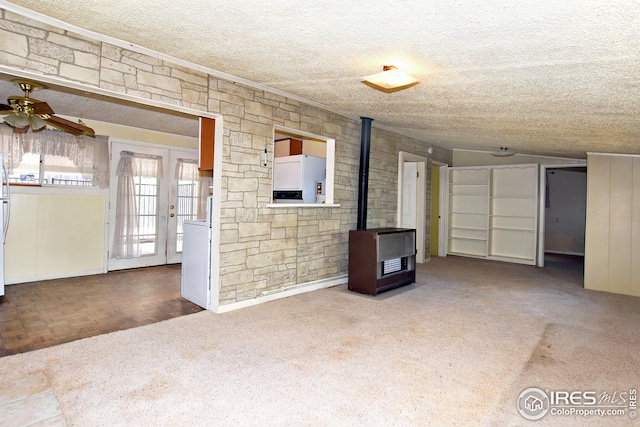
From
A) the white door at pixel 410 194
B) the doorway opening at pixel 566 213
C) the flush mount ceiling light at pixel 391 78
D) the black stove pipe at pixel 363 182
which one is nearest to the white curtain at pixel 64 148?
the black stove pipe at pixel 363 182

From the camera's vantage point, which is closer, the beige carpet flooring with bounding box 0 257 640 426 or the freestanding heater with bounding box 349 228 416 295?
the beige carpet flooring with bounding box 0 257 640 426

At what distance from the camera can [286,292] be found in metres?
4.32

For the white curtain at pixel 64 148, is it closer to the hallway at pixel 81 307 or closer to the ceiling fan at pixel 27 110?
the ceiling fan at pixel 27 110

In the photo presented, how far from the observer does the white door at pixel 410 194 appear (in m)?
6.93

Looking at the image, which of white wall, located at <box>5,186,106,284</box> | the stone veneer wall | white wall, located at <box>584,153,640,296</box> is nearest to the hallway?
white wall, located at <box>5,186,106,284</box>

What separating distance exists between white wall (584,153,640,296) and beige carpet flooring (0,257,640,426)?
0.99 meters

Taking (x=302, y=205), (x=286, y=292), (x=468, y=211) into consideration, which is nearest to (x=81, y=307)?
(x=286, y=292)

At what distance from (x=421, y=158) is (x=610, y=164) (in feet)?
9.01

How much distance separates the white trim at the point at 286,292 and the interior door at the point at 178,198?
3.19m

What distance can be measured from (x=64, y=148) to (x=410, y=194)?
5655 millimetres

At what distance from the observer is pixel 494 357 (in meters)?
2.74

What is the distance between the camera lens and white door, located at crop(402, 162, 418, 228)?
693cm

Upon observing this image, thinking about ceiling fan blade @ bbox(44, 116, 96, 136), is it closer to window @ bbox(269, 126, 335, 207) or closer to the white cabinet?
window @ bbox(269, 126, 335, 207)

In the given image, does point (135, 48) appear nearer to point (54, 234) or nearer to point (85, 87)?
point (85, 87)
